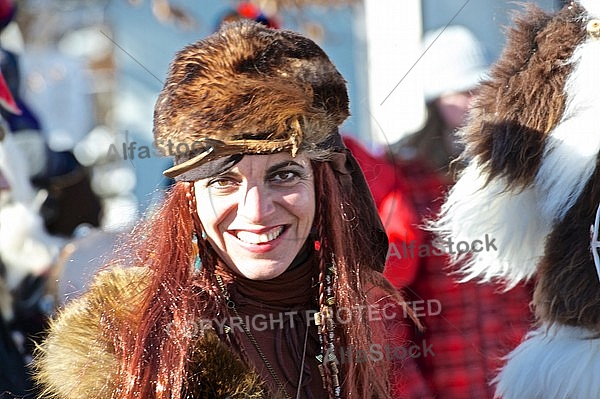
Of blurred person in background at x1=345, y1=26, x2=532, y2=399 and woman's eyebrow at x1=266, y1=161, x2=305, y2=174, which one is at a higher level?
woman's eyebrow at x1=266, y1=161, x2=305, y2=174

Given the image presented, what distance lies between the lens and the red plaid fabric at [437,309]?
2693 mm

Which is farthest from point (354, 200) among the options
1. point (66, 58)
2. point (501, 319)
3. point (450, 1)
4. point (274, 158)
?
point (66, 58)

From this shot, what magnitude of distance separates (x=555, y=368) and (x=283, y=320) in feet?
1.67

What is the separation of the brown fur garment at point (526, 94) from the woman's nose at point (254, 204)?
1.58 ft

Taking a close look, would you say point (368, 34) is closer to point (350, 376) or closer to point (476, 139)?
point (476, 139)

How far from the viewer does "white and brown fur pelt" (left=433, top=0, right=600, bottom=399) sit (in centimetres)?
191

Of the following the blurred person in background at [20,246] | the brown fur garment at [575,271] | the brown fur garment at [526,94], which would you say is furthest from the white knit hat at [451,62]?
the blurred person in background at [20,246]

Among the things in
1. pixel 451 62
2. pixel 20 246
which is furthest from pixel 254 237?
pixel 20 246

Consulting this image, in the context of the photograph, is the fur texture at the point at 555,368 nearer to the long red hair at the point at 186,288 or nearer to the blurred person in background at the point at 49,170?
the long red hair at the point at 186,288

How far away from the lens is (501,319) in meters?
2.69

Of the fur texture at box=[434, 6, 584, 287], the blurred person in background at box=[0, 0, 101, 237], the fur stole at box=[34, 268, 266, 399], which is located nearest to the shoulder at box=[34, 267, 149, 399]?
the fur stole at box=[34, 268, 266, 399]

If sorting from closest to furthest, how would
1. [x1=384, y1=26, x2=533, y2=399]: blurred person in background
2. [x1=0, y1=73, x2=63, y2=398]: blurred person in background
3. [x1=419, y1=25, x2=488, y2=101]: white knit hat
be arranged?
[x1=384, y1=26, x2=533, y2=399]: blurred person in background
[x1=419, y1=25, x2=488, y2=101]: white knit hat
[x1=0, y1=73, x2=63, y2=398]: blurred person in background

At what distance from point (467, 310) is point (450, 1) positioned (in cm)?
103

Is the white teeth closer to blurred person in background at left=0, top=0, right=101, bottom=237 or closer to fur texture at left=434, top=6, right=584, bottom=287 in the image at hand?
fur texture at left=434, top=6, right=584, bottom=287
